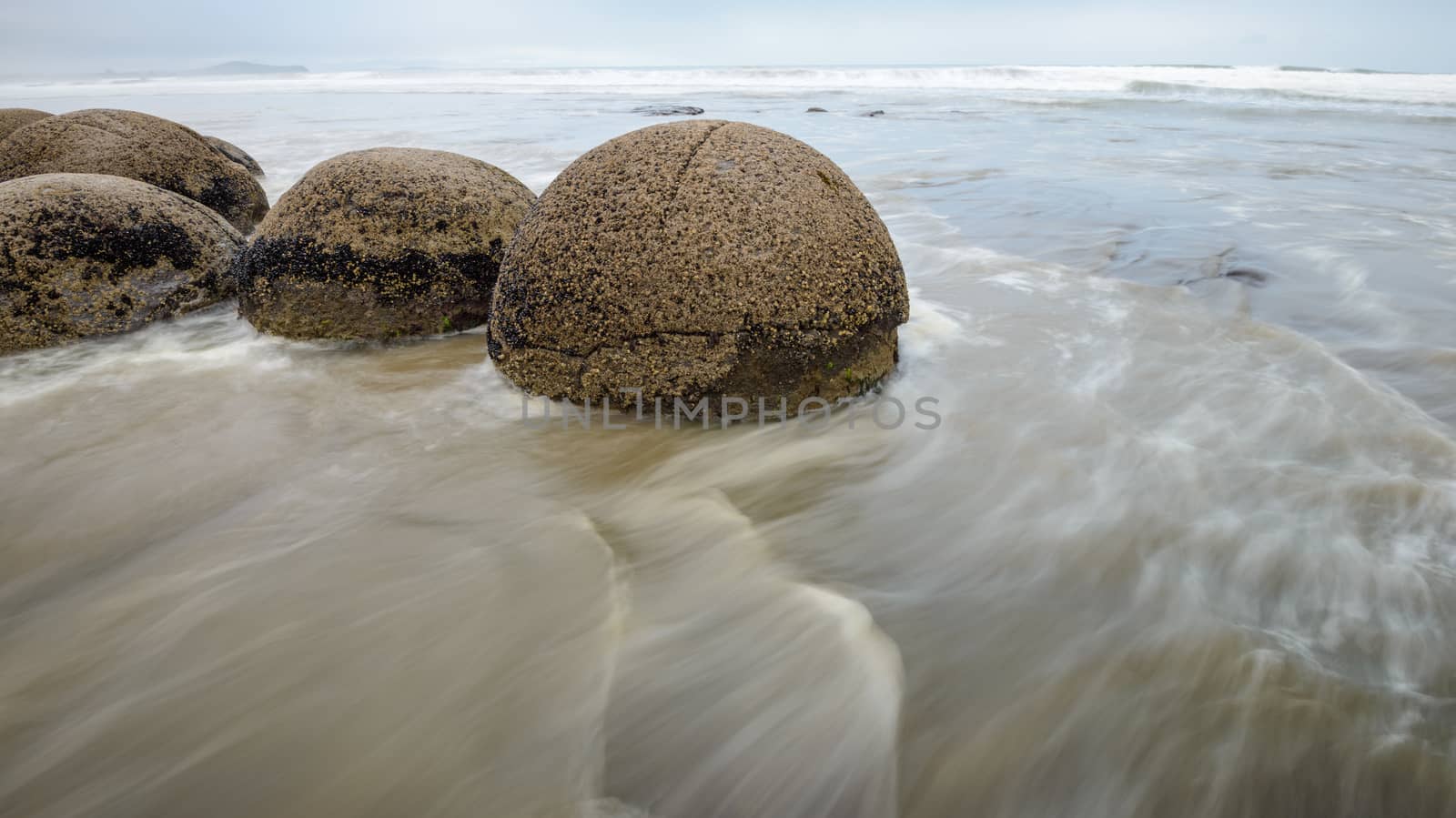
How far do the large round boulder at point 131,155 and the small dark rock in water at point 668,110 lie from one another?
45.6 feet

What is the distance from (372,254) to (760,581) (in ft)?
8.61

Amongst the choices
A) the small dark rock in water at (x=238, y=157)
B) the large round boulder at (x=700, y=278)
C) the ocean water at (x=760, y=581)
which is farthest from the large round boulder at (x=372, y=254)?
the small dark rock in water at (x=238, y=157)

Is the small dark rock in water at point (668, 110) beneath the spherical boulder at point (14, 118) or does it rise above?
above

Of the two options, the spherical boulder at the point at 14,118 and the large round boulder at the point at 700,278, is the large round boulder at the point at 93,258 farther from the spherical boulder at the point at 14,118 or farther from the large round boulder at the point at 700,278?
the spherical boulder at the point at 14,118

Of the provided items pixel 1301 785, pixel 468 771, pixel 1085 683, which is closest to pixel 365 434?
pixel 468 771

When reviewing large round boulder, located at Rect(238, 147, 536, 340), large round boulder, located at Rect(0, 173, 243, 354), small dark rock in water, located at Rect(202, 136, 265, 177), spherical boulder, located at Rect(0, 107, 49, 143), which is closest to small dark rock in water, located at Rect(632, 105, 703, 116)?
small dark rock in water, located at Rect(202, 136, 265, 177)

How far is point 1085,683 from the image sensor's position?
6.04 ft

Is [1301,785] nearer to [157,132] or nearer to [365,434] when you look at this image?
[365,434]

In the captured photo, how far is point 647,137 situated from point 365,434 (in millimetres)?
1582

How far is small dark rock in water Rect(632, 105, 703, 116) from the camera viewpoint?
64.5ft

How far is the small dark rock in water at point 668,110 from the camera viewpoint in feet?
64.5

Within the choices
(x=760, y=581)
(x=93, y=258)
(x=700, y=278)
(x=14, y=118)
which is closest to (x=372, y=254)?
(x=93, y=258)

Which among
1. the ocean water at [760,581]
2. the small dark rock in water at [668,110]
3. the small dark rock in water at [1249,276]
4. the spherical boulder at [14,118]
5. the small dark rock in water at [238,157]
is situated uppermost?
the small dark rock in water at [668,110]

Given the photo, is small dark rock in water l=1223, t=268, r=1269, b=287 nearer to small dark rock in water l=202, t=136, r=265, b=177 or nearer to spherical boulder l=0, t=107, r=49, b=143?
small dark rock in water l=202, t=136, r=265, b=177
